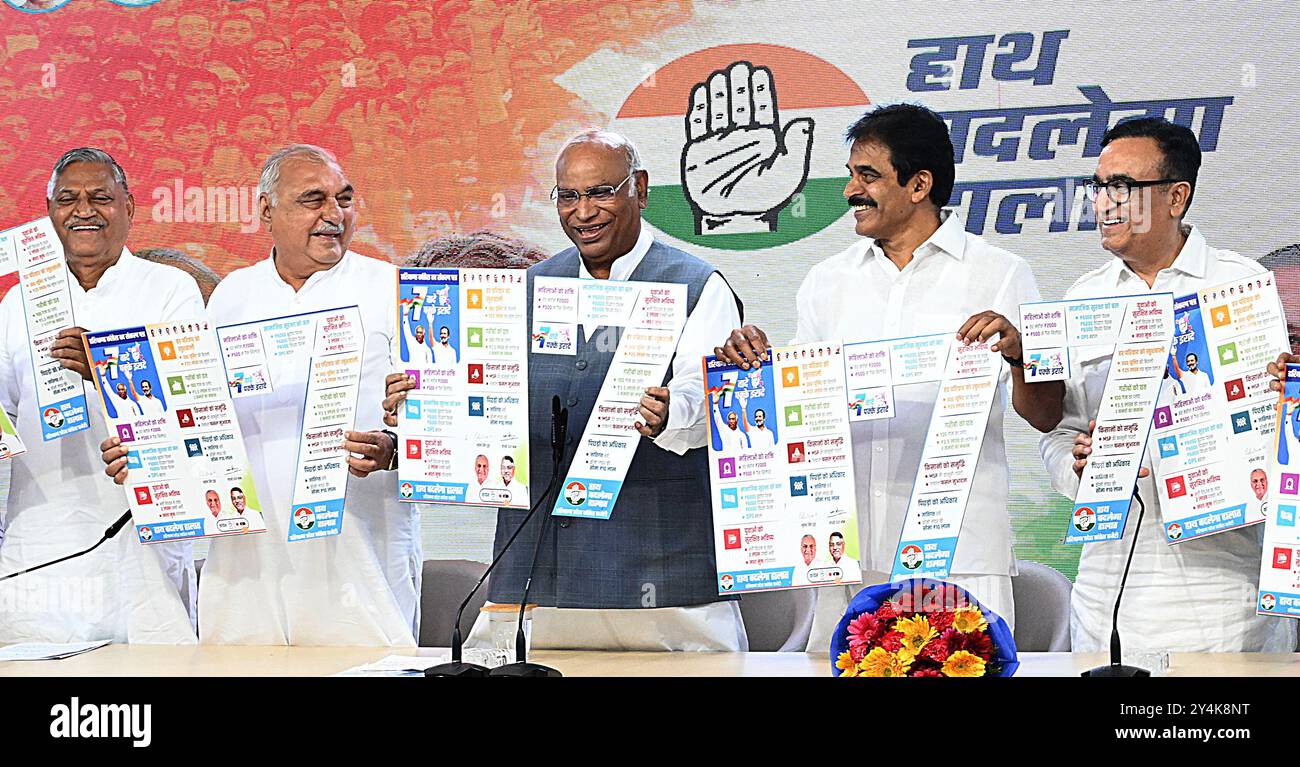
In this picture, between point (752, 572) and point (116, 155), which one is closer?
point (752, 572)

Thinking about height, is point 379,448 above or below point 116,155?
below

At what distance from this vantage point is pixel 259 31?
12.6ft

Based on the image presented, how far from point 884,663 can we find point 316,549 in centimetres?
165

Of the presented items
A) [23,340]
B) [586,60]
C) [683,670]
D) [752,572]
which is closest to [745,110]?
[586,60]

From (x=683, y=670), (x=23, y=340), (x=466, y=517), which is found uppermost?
(x=23, y=340)

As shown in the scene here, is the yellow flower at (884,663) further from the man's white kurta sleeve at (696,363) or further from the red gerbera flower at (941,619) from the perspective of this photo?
the man's white kurta sleeve at (696,363)

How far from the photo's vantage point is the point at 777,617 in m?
3.51

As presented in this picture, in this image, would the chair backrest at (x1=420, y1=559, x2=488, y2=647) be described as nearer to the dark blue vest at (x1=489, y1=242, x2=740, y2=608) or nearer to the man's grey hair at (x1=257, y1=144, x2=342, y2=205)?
the dark blue vest at (x1=489, y1=242, x2=740, y2=608)

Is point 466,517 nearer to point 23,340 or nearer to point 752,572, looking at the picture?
point 752,572

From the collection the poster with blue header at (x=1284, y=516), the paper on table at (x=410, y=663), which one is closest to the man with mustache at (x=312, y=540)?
the paper on table at (x=410, y=663)

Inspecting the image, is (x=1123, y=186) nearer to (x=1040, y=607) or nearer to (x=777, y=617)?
(x=1040, y=607)

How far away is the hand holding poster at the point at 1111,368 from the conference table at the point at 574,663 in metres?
0.34

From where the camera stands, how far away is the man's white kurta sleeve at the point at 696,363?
3.26 meters

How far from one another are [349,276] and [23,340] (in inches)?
38.0
